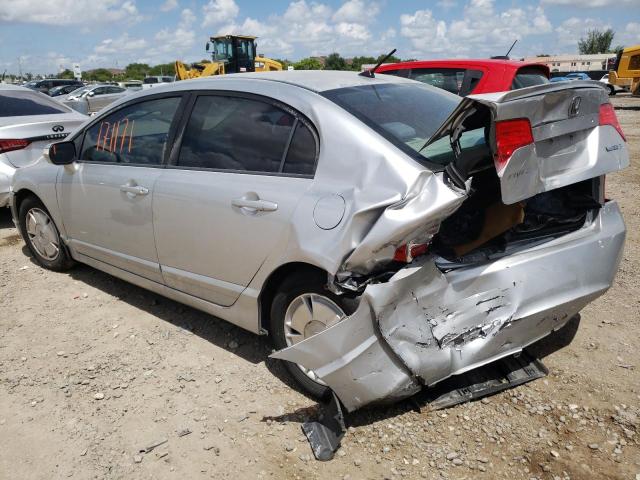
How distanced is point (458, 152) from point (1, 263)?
4.75m

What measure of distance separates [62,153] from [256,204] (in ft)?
6.87

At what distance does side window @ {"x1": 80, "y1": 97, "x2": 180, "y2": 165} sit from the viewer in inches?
138

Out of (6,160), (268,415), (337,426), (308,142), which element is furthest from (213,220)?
(6,160)

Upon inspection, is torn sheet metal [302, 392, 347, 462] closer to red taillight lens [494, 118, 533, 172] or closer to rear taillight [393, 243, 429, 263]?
rear taillight [393, 243, 429, 263]

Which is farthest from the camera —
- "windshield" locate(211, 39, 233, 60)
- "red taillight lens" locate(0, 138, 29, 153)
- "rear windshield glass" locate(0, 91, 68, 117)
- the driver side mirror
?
"windshield" locate(211, 39, 233, 60)

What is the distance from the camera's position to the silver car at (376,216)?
2.34 metres

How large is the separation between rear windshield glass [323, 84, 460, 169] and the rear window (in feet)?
10.4

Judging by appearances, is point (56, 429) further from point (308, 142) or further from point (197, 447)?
point (308, 142)

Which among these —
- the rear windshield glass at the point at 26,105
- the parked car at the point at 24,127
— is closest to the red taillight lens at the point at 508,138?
the parked car at the point at 24,127

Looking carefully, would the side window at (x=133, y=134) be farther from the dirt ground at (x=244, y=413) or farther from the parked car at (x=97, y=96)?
the parked car at (x=97, y=96)

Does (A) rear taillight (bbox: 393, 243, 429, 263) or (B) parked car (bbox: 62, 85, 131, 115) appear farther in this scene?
(B) parked car (bbox: 62, 85, 131, 115)

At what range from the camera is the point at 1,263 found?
5227 millimetres

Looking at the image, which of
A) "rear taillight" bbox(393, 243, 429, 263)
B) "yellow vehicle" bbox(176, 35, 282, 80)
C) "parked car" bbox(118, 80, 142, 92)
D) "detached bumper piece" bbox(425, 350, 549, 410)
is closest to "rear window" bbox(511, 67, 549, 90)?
"detached bumper piece" bbox(425, 350, 549, 410)

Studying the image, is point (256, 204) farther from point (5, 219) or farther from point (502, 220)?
point (5, 219)
